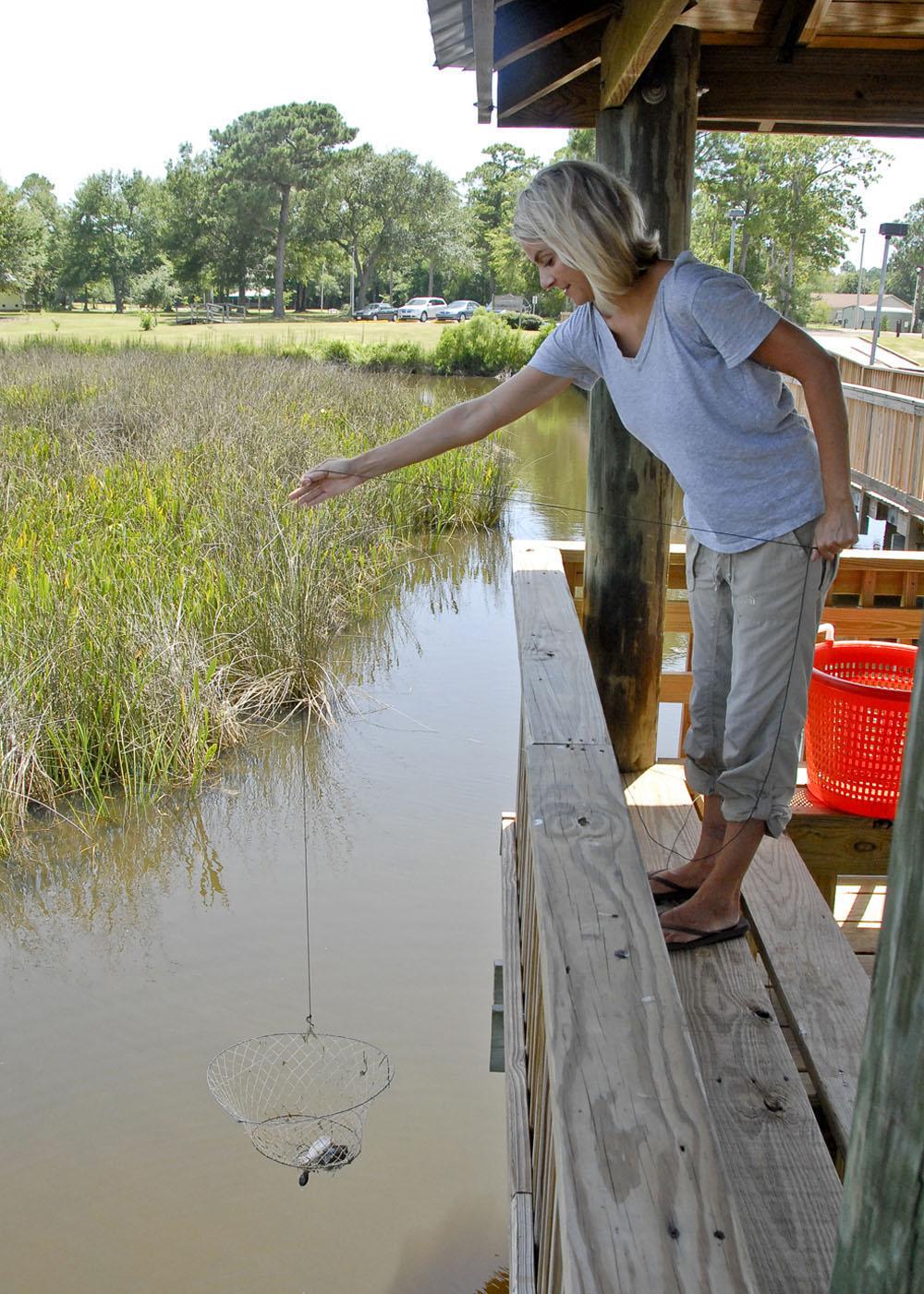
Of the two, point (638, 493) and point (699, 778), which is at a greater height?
point (638, 493)

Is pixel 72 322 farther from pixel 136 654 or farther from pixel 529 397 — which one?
pixel 529 397

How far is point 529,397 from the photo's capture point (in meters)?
2.55

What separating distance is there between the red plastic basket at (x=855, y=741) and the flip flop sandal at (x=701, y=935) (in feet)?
2.37

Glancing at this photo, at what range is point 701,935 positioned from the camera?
7.91ft

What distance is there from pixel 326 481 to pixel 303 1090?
222 centimetres

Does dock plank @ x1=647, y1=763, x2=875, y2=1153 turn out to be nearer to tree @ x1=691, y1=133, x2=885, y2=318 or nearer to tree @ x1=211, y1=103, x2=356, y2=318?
tree @ x1=691, y1=133, x2=885, y2=318

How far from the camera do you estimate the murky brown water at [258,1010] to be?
3.36 m

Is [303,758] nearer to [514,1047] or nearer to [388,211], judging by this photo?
[514,1047]

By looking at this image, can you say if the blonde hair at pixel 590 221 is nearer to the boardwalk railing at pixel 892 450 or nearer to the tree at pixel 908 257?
the boardwalk railing at pixel 892 450

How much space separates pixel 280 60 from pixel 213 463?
220 feet

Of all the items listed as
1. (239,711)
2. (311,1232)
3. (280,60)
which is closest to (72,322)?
(280,60)

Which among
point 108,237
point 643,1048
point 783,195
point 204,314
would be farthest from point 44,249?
point 643,1048

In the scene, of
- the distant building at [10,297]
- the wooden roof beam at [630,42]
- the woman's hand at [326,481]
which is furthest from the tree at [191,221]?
the woman's hand at [326,481]

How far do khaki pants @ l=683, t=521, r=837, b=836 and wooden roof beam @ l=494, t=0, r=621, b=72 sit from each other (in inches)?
60.4
